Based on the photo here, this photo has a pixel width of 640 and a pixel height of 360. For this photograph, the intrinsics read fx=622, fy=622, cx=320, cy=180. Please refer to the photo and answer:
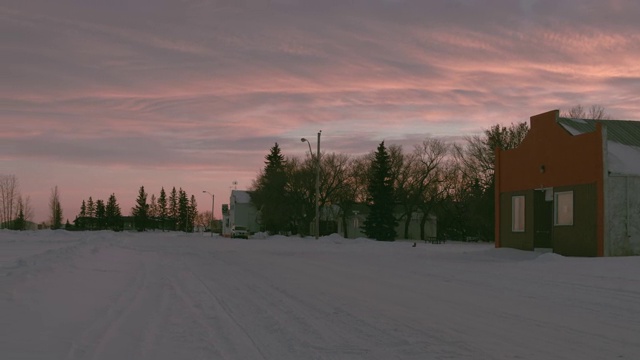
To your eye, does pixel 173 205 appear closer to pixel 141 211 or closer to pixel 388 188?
pixel 141 211

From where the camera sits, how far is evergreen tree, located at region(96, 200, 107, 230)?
177 m

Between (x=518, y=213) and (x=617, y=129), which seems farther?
(x=518, y=213)

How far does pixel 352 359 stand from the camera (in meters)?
7.43

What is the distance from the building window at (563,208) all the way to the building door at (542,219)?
1.05 m

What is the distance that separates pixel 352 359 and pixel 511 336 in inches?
114

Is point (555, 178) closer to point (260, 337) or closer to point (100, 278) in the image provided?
point (100, 278)

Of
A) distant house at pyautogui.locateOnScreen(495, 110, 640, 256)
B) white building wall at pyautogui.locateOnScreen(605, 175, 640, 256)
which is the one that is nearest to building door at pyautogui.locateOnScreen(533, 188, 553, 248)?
distant house at pyautogui.locateOnScreen(495, 110, 640, 256)

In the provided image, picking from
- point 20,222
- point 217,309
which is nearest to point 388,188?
point 217,309

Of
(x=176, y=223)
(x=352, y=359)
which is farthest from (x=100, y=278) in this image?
(x=176, y=223)

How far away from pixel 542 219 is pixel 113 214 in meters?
164

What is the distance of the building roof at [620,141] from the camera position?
26.2 meters

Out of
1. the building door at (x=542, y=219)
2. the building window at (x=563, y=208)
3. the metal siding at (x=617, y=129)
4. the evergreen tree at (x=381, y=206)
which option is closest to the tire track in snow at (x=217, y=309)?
the building window at (x=563, y=208)

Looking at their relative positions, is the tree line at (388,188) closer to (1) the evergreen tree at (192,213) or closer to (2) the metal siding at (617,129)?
(2) the metal siding at (617,129)

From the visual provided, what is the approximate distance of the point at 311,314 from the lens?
11.0 m
